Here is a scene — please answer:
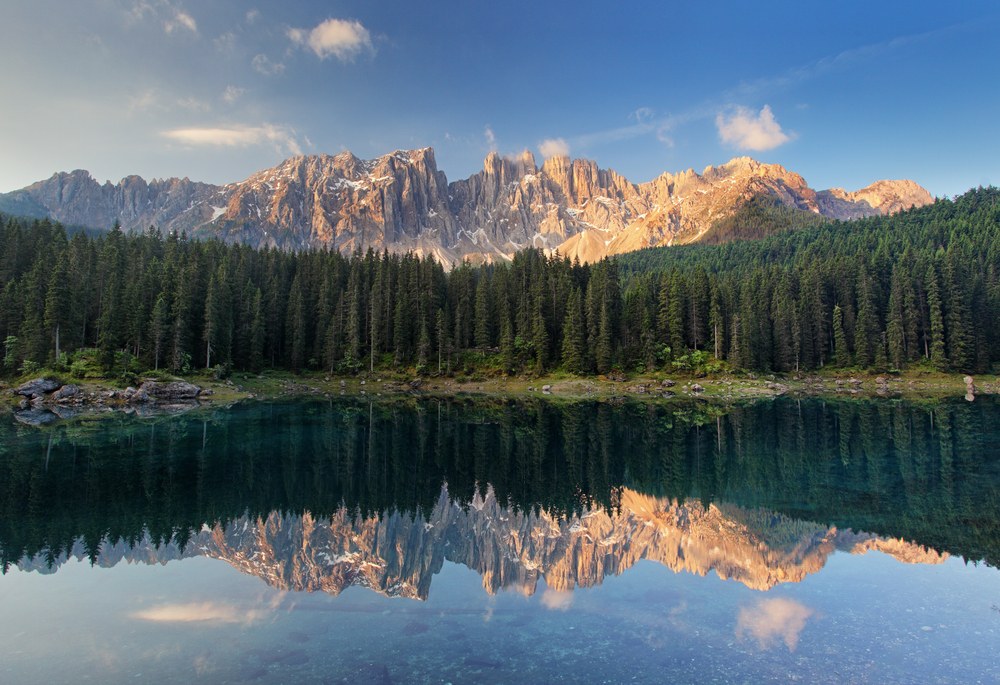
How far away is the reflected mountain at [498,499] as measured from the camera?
19.8m

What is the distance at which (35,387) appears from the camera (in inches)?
2739

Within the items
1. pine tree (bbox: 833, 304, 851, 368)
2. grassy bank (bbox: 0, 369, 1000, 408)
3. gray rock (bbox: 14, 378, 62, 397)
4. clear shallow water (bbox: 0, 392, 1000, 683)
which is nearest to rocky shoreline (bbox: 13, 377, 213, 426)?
gray rock (bbox: 14, 378, 62, 397)

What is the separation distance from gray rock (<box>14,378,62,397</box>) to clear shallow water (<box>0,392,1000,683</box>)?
38.9 metres

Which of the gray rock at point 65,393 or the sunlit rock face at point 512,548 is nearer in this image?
the sunlit rock face at point 512,548

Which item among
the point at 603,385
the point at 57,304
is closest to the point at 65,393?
the point at 57,304

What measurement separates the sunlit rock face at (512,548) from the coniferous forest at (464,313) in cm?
6841

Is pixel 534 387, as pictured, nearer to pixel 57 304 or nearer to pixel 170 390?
pixel 170 390

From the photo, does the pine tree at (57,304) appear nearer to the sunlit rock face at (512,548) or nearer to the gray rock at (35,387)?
the gray rock at (35,387)

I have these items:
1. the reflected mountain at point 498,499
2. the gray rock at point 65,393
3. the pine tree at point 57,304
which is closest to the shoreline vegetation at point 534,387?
the gray rock at point 65,393

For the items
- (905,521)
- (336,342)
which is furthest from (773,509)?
(336,342)

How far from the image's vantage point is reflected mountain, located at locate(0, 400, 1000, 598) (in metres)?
19.8

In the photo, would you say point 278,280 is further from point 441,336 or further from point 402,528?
point 402,528

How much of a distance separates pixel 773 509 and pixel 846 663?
13788 millimetres

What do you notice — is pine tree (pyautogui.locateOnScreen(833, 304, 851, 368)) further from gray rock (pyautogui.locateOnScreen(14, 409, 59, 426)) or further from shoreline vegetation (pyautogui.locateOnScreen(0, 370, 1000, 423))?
gray rock (pyautogui.locateOnScreen(14, 409, 59, 426))
